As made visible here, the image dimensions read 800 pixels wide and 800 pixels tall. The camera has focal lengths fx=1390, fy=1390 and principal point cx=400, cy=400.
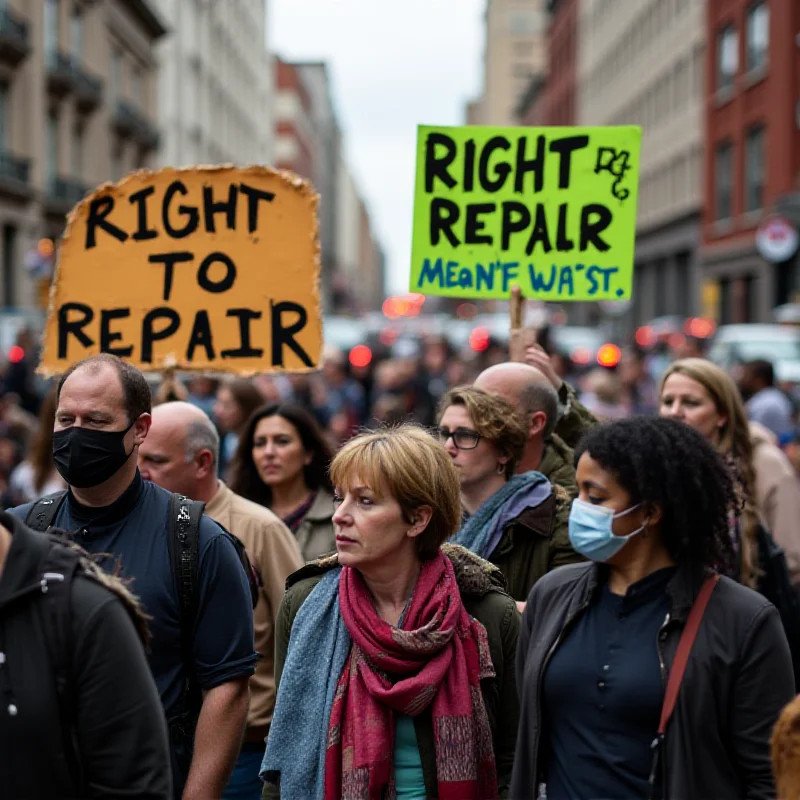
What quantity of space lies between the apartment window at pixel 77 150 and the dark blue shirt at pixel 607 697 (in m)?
41.2

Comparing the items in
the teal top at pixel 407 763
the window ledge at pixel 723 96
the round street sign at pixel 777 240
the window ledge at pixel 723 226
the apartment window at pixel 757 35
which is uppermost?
the apartment window at pixel 757 35

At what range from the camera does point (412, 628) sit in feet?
12.0

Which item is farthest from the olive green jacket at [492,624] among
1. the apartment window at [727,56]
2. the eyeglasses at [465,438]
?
the apartment window at [727,56]

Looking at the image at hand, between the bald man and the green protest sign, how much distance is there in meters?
1.90

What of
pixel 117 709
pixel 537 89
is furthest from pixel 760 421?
pixel 537 89

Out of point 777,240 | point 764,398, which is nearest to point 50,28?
point 777,240

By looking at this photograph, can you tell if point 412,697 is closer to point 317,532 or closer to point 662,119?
point 317,532

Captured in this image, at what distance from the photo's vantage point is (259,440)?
6582 millimetres

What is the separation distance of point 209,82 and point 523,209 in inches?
2265

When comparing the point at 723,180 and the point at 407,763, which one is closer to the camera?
the point at 407,763

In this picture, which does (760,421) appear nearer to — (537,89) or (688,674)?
(688,674)

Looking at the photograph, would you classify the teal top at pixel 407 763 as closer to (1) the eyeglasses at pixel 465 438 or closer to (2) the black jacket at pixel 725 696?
(2) the black jacket at pixel 725 696

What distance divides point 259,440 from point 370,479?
115 inches

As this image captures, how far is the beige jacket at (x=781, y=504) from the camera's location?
20.7ft
